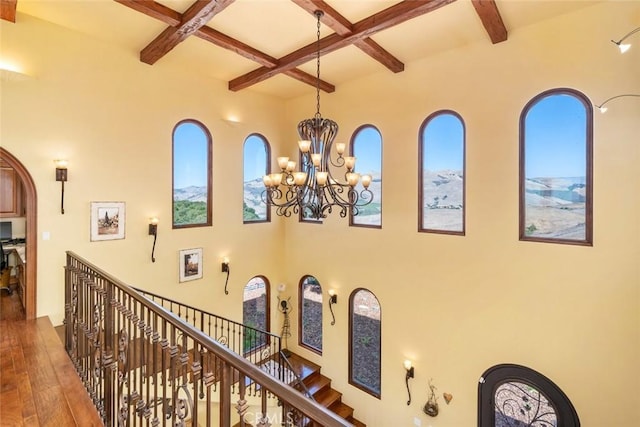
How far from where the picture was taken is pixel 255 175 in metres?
6.58

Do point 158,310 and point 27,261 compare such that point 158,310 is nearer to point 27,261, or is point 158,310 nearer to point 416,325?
point 27,261

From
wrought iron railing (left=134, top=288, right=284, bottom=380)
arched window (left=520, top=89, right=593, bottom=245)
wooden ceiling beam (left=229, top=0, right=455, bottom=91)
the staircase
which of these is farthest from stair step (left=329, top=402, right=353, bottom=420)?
wooden ceiling beam (left=229, top=0, right=455, bottom=91)

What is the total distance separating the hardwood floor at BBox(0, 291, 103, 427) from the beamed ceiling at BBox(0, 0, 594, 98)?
12.1 feet

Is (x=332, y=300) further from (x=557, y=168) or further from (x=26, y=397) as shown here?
(x=26, y=397)

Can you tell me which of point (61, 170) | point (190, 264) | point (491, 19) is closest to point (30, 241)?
point (61, 170)

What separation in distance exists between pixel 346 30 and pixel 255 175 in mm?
3511

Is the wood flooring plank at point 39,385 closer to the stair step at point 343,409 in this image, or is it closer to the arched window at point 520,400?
the stair step at point 343,409

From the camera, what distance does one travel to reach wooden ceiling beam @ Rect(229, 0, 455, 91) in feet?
11.4

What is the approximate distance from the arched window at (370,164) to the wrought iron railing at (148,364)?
12.1 ft

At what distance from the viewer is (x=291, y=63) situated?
15.9ft

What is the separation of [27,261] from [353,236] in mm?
4786

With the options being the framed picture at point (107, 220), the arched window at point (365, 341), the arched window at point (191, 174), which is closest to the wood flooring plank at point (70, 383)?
the framed picture at point (107, 220)

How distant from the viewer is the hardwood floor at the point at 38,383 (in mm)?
2170

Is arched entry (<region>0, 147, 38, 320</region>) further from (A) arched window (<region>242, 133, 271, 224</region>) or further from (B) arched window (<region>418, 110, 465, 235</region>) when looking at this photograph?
(B) arched window (<region>418, 110, 465, 235</region>)
